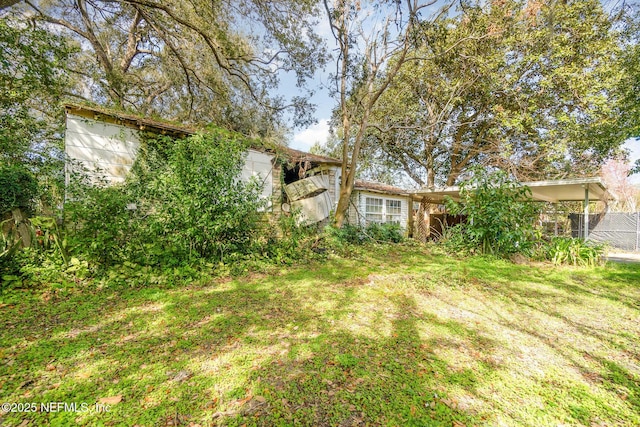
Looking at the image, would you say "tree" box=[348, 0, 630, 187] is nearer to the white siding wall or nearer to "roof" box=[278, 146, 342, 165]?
"roof" box=[278, 146, 342, 165]

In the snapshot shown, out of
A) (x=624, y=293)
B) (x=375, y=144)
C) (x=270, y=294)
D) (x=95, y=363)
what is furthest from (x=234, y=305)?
(x=375, y=144)

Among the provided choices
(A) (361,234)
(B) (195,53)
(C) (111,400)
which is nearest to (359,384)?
(C) (111,400)

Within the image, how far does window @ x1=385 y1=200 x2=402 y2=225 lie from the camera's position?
11359mm

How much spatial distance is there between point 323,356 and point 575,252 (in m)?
6.83

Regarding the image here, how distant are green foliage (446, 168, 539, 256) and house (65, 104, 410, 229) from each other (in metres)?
3.78

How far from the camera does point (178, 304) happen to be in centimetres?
322

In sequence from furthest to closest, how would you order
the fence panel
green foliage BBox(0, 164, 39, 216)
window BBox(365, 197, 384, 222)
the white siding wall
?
window BBox(365, 197, 384, 222)
the fence panel
the white siding wall
green foliage BBox(0, 164, 39, 216)

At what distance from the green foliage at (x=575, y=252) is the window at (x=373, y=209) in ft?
18.2

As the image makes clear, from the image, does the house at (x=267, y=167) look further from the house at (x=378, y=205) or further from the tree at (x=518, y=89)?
the tree at (x=518, y=89)

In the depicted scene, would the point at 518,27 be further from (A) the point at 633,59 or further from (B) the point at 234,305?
(B) the point at 234,305

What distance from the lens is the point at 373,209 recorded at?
10.7 m

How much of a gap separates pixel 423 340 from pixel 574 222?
1373 cm

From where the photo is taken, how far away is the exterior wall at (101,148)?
15.8 ft

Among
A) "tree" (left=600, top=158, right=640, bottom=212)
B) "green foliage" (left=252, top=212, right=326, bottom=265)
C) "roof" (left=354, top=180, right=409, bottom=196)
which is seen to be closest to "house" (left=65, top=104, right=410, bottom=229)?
"roof" (left=354, top=180, right=409, bottom=196)
